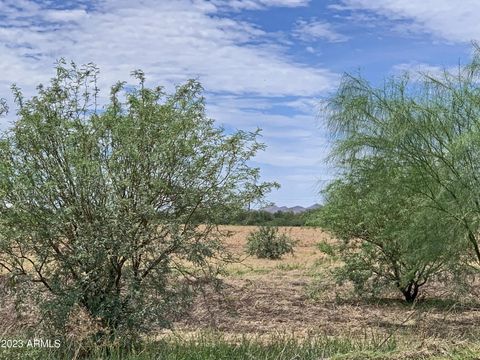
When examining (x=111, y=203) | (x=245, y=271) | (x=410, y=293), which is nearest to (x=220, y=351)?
(x=111, y=203)

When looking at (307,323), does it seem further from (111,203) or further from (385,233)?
(111,203)

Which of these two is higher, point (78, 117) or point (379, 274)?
point (78, 117)

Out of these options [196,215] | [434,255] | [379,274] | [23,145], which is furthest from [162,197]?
[379,274]

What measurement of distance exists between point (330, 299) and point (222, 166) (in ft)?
30.2

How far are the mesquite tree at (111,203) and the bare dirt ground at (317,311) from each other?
3.31 feet

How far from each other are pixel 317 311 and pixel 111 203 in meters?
8.01

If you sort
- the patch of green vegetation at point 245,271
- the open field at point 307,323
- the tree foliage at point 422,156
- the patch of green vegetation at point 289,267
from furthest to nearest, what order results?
1. the patch of green vegetation at point 289,267
2. the patch of green vegetation at point 245,271
3. the tree foliage at point 422,156
4. the open field at point 307,323

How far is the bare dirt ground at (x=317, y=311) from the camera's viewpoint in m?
11.7

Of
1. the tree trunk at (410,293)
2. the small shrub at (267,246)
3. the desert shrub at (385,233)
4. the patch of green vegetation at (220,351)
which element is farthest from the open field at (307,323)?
the small shrub at (267,246)

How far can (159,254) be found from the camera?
8820mm

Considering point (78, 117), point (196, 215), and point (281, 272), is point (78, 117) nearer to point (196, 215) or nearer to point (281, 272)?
point (196, 215)

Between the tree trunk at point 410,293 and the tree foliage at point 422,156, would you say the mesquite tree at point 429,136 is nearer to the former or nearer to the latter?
the tree foliage at point 422,156

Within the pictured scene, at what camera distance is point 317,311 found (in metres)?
15.2

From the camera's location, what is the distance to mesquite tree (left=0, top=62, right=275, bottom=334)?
27.5ft
